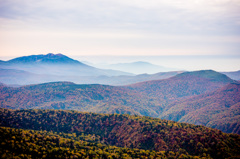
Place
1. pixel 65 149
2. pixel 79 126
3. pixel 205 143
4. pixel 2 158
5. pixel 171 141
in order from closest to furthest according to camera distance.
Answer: pixel 2 158
pixel 65 149
pixel 205 143
pixel 171 141
pixel 79 126

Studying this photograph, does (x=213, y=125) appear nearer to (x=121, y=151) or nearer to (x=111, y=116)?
(x=111, y=116)

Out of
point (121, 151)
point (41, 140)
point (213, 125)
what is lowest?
point (213, 125)

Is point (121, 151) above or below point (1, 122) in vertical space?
below

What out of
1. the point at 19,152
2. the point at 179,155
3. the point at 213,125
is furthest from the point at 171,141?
the point at 213,125

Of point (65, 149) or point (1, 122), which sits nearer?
point (65, 149)

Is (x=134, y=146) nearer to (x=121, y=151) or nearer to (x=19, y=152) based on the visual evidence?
(x=121, y=151)

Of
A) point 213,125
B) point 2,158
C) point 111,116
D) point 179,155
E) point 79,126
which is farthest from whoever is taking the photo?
point 213,125

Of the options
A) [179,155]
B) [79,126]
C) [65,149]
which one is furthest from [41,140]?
[179,155]
